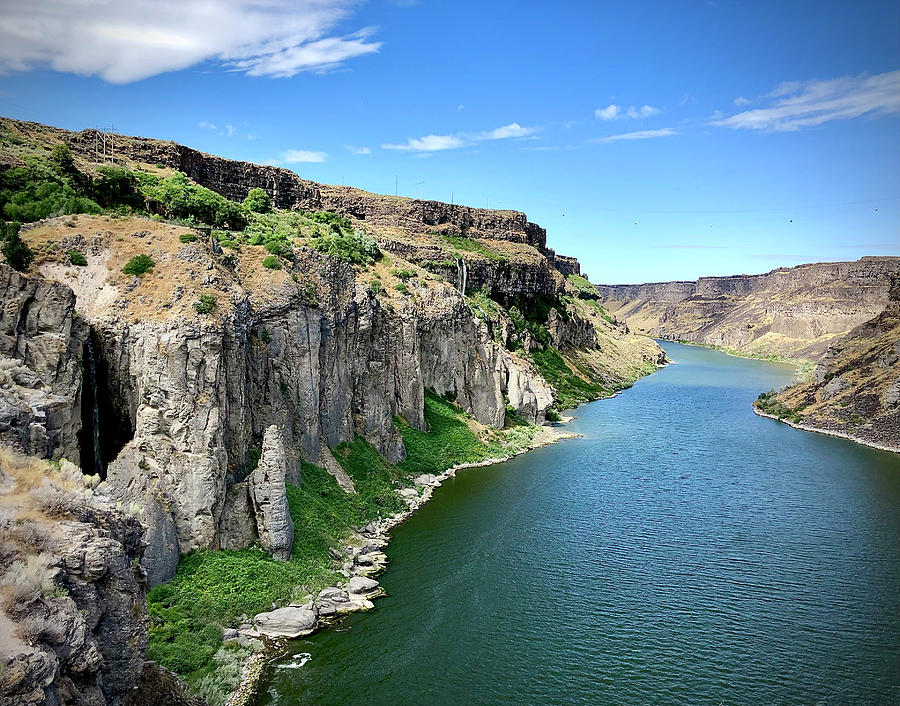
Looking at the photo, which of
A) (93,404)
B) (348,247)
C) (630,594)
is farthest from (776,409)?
A: (93,404)

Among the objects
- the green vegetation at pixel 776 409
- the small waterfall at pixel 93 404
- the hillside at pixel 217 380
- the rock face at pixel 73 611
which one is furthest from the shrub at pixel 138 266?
the green vegetation at pixel 776 409

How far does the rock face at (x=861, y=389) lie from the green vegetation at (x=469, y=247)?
48.5 meters

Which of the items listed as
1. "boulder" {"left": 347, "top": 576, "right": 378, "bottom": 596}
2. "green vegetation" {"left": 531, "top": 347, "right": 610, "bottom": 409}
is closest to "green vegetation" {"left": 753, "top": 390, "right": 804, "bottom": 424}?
"green vegetation" {"left": 531, "top": 347, "right": 610, "bottom": 409}

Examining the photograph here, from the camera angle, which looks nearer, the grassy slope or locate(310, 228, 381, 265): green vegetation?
the grassy slope

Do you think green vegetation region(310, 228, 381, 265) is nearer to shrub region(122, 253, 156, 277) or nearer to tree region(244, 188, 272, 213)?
tree region(244, 188, 272, 213)

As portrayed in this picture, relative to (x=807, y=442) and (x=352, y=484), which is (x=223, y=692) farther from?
(x=807, y=442)

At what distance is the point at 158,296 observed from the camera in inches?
1244

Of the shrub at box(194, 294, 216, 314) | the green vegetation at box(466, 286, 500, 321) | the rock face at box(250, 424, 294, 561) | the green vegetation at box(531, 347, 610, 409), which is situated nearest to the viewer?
the shrub at box(194, 294, 216, 314)

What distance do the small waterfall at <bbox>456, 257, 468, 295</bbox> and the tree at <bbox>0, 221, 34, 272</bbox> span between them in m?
71.8

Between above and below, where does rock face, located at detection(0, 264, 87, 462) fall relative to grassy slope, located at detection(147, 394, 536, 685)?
above

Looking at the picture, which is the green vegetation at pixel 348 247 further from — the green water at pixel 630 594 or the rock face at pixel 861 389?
the rock face at pixel 861 389

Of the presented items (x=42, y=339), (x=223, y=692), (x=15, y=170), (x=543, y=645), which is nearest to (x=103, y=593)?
(x=223, y=692)

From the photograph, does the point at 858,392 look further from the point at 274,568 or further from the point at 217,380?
the point at 217,380

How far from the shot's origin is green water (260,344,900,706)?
27219 mm
